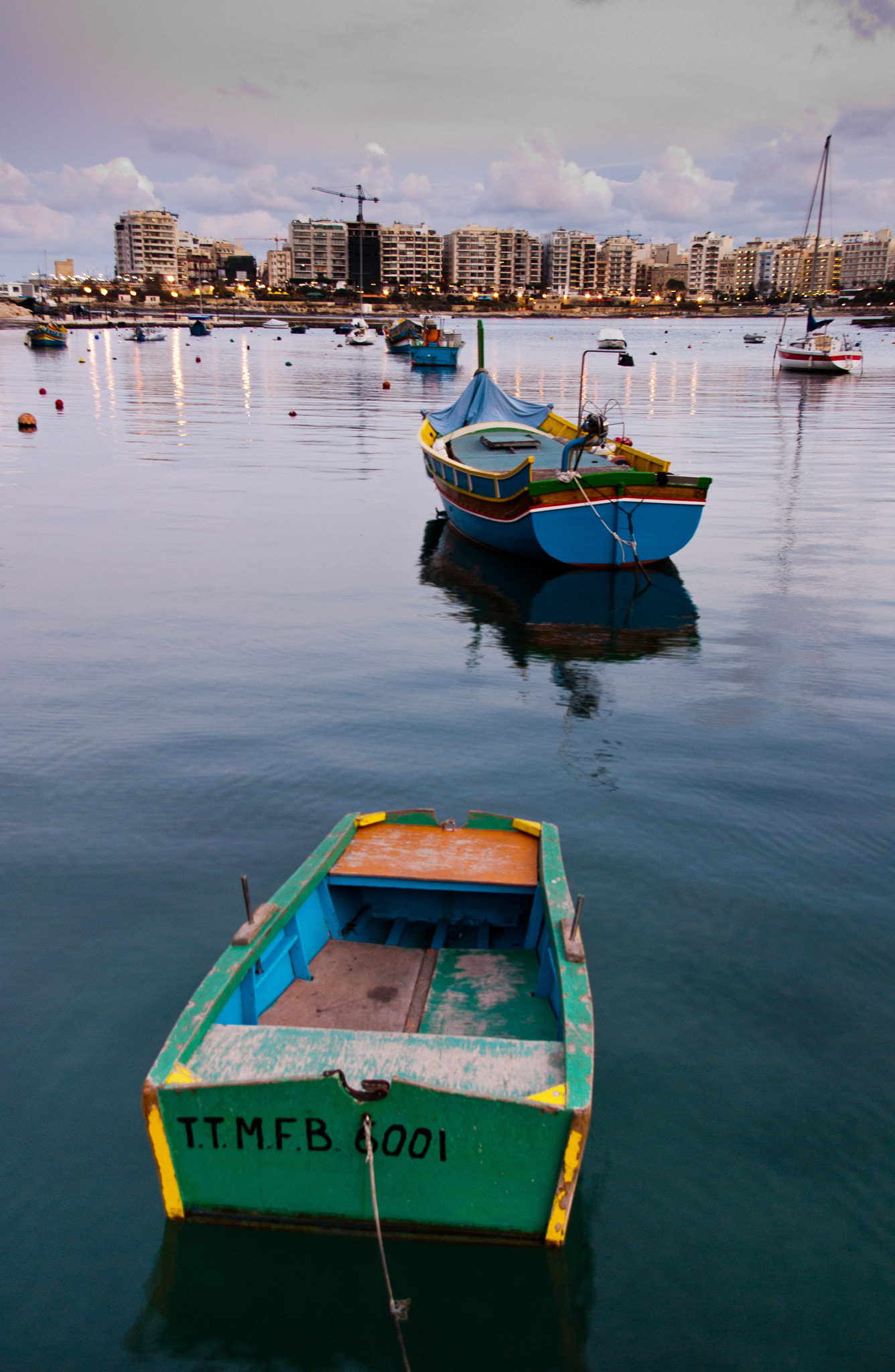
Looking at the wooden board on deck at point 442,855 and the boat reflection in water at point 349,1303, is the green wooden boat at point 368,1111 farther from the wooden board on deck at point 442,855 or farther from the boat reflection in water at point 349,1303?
the wooden board on deck at point 442,855

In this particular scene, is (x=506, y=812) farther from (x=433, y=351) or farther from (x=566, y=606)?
(x=433, y=351)

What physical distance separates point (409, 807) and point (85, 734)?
459cm

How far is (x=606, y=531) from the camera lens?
1892cm

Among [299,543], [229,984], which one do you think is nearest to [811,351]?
[299,543]

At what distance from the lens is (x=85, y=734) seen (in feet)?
38.1

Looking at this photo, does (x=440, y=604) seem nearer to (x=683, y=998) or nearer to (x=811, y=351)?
(x=683, y=998)

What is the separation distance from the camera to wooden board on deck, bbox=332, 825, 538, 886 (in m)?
6.84

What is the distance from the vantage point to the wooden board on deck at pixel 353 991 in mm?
6027

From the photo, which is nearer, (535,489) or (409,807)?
(409,807)

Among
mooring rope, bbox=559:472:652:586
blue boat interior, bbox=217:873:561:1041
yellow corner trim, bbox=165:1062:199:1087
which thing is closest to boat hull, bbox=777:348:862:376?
mooring rope, bbox=559:472:652:586

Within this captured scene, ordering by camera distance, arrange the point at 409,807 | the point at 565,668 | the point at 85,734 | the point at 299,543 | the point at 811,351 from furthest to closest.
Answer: the point at 811,351
the point at 299,543
the point at 565,668
the point at 85,734
the point at 409,807

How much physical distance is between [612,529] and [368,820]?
12677mm

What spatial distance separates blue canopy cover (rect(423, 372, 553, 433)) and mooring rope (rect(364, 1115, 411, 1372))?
24256 mm

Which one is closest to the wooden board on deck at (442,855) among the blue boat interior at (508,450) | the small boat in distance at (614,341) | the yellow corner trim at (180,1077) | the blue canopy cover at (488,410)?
the yellow corner trim at (180,1077)
